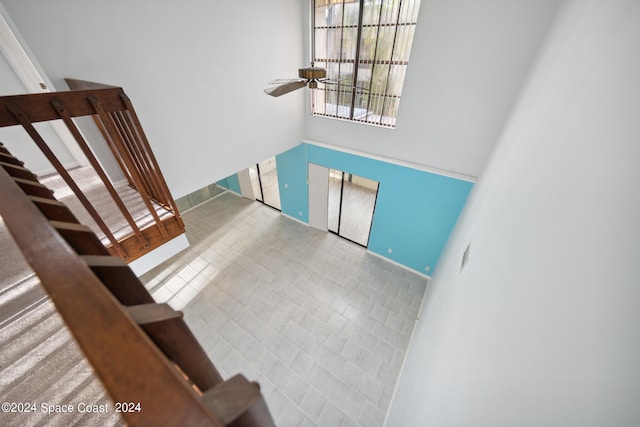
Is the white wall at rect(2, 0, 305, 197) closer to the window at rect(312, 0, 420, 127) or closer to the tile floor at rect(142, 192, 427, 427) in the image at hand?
the window at rect(312, 0, 420, 127)

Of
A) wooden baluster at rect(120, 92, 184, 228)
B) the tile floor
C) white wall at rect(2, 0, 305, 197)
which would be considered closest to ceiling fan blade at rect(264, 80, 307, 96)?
white wall at rect(2, 0, 305, 197)

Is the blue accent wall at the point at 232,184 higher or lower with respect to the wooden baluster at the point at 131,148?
lower

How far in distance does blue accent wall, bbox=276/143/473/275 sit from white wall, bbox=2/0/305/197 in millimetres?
1290

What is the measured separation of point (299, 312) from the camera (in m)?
4.19

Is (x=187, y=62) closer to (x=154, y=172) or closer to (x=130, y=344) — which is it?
(x=154, y=172)

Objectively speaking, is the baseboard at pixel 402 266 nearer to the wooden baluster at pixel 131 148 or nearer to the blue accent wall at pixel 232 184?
the wooden baluster at pixel 131 148

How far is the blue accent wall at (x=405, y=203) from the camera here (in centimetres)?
397

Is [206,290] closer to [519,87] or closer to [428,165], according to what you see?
[428,165]

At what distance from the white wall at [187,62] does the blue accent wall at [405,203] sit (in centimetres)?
129

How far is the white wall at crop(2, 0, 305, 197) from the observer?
6.57 feet

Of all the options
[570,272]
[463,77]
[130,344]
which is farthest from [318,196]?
[130,344]

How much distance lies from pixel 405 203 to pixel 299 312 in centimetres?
287

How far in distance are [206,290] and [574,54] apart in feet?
18.1

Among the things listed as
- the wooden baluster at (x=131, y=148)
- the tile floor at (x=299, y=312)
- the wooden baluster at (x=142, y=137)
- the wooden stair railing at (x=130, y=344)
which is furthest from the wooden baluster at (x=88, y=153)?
the tile floor at (x=299, y=312)
